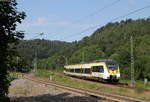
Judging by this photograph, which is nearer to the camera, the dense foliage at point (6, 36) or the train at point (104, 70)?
the dense foliage at point (6, 36)

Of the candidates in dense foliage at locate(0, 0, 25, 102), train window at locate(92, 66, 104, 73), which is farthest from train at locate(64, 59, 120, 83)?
dense foliage at locate(0, 0, 25, 102)

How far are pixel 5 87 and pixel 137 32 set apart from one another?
120 meters

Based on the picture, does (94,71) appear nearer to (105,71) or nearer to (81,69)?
(105,71)

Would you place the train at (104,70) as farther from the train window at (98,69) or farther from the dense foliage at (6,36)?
the dense foliage at (6,36)

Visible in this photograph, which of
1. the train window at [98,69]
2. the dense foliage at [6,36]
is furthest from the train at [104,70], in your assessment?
the dense foliage at [6,36]

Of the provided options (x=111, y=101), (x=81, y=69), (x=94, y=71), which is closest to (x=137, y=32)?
(x=81, y=69)

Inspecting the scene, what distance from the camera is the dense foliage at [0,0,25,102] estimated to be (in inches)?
546

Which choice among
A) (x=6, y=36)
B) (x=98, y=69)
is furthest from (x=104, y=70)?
(x=6, y=36)

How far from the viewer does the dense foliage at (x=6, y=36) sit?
1386 cm

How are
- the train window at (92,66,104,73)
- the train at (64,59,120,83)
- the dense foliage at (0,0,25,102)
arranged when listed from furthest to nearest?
the train window at (92,66,104,73)
the train at (64,59,120,83)
the dense foliage at (0,0,25,102)

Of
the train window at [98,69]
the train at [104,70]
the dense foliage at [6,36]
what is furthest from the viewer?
the train window at [98,69]

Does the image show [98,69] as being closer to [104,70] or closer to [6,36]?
[104,70]

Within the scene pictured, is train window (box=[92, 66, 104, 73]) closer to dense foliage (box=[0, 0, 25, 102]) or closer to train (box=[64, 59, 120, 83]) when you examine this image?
train (box=[64, 59, 120, 83])

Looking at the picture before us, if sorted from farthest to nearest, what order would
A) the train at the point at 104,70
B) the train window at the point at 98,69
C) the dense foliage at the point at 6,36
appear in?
the train window at the point at 98,69
the train at the point at 104,70
the dense foliage at the point at 6,36
